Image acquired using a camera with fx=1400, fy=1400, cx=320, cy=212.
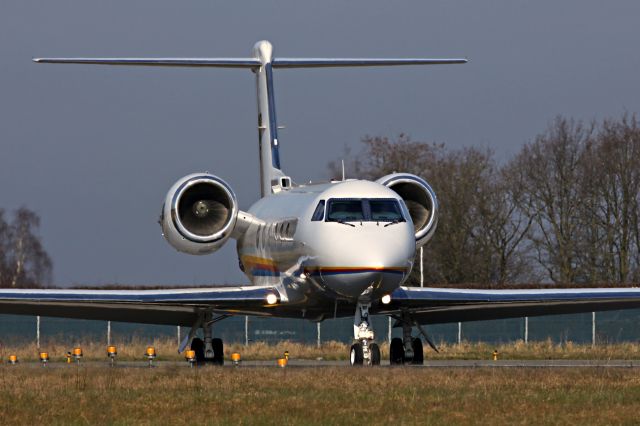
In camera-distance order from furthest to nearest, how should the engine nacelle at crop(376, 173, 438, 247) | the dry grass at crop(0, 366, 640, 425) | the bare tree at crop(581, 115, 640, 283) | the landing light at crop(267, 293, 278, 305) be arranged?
the bare tree at crop(581, 115, 640, 283) → the engine nacelle at crop(376, 173, 438, 247) → the landing light at crop(267, 293, 278, 305) → the dry grass at crop(0, 366, 640, 425)

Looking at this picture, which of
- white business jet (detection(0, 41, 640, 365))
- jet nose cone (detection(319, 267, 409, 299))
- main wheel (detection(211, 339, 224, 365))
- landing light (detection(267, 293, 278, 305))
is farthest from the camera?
main wheel (detection(211, 339, 224, 365))

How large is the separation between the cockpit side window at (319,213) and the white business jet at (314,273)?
0.08ft

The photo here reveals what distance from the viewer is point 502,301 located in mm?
25062

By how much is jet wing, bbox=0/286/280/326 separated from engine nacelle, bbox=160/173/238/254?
1.61 meters

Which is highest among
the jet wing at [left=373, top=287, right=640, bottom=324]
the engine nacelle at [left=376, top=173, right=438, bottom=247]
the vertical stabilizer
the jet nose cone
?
the vertical stabilizer

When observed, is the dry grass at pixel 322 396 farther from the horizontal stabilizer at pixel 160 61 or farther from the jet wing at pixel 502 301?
the horizontal stabilizer at pixel 160 61

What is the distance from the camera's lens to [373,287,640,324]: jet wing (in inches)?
966

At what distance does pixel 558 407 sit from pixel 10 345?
26166 millimetres

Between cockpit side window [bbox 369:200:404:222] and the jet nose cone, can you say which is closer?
the jet nose cone

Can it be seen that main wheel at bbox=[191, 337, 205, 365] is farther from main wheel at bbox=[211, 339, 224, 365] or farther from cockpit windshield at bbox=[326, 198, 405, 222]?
cockpit windshield at bbox=[326, 198, 405, 222]

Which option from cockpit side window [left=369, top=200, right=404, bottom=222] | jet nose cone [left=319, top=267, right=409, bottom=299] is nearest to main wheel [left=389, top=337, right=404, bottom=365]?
jet nose cone [left=319, top=267, right=409, bottom=299]

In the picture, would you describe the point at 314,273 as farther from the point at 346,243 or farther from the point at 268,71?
the point at 268,71

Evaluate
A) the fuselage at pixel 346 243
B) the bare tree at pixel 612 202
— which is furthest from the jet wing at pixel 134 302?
the bare tree at pixel 612 202

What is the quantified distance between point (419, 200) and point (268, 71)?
282 inches
